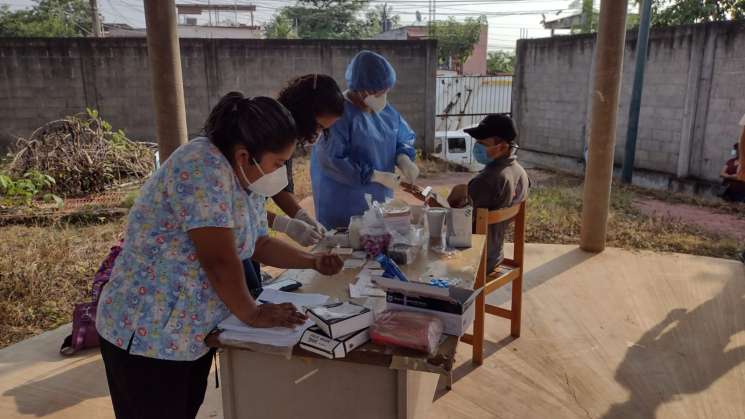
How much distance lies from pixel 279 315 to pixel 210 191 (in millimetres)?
371

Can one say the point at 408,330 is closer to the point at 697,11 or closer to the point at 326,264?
the point at 326,264

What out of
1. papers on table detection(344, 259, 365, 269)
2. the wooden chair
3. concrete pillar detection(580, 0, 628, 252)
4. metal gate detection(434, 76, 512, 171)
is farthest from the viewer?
metal gate detection(434, 76, 512, 171)

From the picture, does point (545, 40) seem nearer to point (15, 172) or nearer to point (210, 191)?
point (15, 172)

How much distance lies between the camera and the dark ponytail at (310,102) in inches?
80.2

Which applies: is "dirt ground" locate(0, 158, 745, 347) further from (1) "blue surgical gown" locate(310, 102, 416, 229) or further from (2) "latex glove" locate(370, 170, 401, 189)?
(2) "latex glove" locate(370, 170, 401, 189)

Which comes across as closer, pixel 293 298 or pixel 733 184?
pixel 293 298

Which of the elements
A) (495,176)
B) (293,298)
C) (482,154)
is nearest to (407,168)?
(482,154)

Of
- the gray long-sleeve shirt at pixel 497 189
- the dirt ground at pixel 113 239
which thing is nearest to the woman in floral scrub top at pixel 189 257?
the gray long-sleeve shirt at pixel 497 189

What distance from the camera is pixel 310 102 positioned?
2.04 metres

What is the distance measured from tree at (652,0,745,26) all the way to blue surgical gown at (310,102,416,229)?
872 cm

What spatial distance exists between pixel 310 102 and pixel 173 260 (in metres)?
0.94

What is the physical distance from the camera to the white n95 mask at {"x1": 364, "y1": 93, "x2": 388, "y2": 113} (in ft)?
8.98

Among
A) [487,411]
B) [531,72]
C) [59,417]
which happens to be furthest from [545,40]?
[59,417]

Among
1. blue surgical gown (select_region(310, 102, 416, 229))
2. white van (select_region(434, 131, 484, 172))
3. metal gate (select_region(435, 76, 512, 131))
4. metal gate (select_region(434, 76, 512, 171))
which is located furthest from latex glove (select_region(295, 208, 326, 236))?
metal gate (select_region(435, 76, 512, 131))
